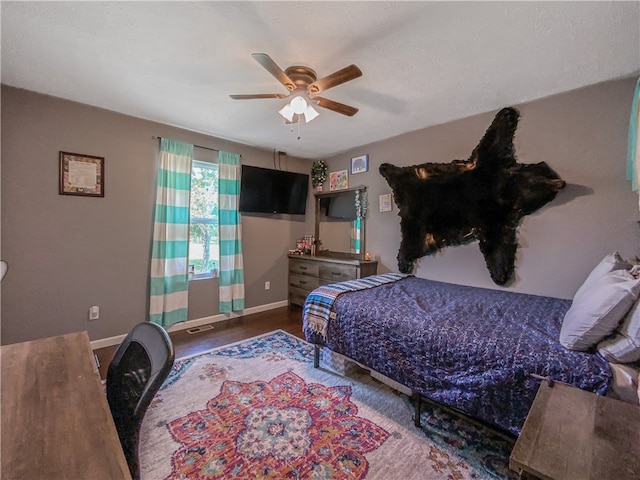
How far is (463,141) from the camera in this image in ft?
9.49

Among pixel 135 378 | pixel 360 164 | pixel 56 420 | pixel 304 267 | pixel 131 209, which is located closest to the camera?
pixel 56 420

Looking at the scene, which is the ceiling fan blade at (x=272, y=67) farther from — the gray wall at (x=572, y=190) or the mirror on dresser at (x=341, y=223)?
→ the mirror on dresser at (x=341, y=223)

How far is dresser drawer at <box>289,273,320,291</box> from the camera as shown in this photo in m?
3.96

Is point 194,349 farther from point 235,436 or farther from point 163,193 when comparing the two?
point 163,193

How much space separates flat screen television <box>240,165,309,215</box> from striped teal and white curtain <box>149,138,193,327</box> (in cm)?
75

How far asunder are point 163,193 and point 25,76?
1331 millimetres

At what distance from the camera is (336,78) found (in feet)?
5.67

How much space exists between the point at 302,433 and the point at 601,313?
1711 millimetres

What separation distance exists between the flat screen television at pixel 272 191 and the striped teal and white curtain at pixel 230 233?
118 millimetres

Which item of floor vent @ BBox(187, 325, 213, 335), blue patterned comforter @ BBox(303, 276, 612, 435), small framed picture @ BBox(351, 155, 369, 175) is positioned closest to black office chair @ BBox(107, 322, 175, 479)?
blue patterned comforter @ BBox(303, 276, 612, 435)

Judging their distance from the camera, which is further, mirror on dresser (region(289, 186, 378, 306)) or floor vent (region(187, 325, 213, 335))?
mirror on dresser (region(289, 186, 378, 306))

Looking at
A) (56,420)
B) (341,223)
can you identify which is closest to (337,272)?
(341,223)

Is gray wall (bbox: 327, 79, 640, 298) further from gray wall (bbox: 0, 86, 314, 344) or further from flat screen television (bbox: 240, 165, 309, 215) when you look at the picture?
gray wall (bbox: 0, 86, 314, 344)

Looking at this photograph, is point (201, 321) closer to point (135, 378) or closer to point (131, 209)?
point (131, 209)
